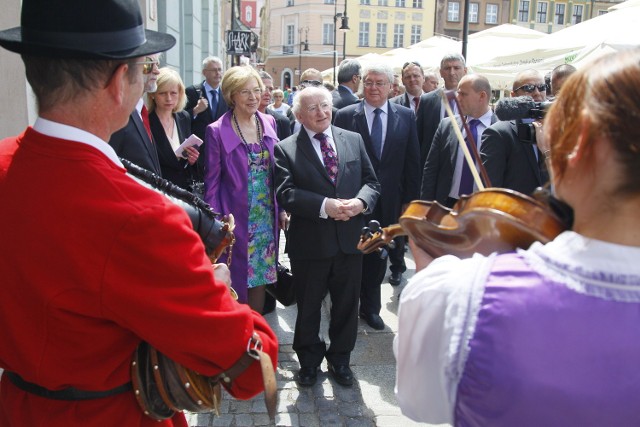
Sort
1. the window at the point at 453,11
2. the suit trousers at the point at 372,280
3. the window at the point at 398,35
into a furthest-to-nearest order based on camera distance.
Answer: the window at the point at 398,35, the window at the point at 453,11, the suit trousers at the point at 372,280

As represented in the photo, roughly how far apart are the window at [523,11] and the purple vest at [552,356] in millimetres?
61655

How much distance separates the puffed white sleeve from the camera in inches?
42.1

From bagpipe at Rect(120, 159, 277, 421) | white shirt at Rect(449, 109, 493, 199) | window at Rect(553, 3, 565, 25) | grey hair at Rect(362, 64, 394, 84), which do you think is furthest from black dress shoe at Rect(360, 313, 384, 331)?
window at Rect(553, 3, 565, 25)

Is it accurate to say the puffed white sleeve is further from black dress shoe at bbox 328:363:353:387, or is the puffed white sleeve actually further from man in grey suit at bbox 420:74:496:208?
man in grey suit at bbox 420:74:496:208

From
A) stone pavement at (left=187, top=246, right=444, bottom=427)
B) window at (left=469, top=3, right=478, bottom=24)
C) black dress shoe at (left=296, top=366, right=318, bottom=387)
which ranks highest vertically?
window at (left=469, top=3, right=478, bottom=24)

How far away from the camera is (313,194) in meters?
3.61

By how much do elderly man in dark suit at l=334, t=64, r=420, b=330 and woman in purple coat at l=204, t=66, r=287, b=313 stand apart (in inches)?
36.4

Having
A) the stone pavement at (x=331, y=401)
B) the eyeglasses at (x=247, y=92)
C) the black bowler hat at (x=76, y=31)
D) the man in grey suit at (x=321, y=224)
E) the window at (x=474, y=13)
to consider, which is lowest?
the stone pavement at (x=331, y=401)

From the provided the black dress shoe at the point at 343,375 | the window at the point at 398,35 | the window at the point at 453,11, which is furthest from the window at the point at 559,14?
the black dress shoe at the point at 343,375

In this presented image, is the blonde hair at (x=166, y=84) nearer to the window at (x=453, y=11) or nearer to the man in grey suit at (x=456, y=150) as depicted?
the man in grey suit at (x=456, y=150)

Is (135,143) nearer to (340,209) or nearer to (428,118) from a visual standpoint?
(340,209)

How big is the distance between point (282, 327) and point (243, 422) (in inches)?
57.8

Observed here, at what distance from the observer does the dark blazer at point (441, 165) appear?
4684 mm

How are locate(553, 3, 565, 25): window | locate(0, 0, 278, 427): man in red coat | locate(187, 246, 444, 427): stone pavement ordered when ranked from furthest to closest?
locate(553, 3, 565, 25): window
locate(187, 246, 444, 427): stone pavement
locate(0, 0, 278, 427): man in red coat
